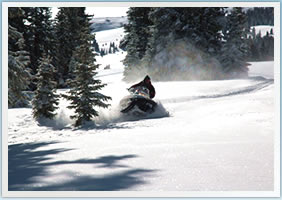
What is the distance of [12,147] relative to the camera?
19.6 feet

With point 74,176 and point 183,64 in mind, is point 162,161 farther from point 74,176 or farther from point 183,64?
point 183,64

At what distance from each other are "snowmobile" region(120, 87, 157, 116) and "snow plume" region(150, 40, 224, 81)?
26.8 ft

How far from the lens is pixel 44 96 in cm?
1068

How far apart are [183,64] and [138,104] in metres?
10.1

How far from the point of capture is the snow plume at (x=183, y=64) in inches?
734

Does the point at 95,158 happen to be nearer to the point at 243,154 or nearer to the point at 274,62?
the point at 243,154

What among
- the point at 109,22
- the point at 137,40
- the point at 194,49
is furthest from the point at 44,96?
the point at 137,40

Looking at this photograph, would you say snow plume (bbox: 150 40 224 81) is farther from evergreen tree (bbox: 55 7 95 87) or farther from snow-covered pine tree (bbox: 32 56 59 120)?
snow-covered pine tree (bbox: 32 56 59 120)

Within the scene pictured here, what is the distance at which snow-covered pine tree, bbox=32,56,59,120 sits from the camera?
10.5m

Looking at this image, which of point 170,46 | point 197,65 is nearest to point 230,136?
point 197,65

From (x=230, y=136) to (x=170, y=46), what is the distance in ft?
51.4

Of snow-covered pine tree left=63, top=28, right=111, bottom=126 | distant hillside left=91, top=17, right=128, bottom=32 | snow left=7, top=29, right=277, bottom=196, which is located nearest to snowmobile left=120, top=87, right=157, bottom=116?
snow-covered pine tree left=63, top=28, right=111, bottom=126

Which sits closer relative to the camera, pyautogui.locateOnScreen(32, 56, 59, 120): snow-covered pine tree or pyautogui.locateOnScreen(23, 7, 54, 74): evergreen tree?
pyautogui.locateOnScreen(32, 56, 59, 120): snow-covered pine tree

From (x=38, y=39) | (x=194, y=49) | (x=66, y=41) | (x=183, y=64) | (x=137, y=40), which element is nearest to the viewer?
(x=38, y=39)
